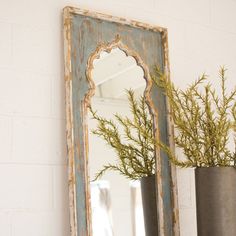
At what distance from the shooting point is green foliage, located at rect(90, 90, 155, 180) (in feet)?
5.82

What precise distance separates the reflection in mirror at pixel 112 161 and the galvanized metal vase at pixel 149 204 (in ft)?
0.07

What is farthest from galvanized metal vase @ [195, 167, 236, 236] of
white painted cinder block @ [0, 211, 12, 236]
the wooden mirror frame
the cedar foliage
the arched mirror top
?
white painted cinder block @ [0, 211, 12, 236]

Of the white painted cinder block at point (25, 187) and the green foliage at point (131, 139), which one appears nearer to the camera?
the white painted cinder block at point (25, 187)

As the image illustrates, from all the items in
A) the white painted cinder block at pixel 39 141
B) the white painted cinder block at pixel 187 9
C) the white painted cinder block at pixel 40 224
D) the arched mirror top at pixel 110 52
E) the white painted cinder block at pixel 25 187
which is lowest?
the white painted cinder block at pixel 40 224

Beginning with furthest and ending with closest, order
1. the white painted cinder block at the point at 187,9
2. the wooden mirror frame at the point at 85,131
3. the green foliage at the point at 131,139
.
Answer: the white painted cinder block at the point at 187,9
the green foliage at the point at 131,139
the wooden mirror frame at the point at 85,131

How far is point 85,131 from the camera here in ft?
5.66

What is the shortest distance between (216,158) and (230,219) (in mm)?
209

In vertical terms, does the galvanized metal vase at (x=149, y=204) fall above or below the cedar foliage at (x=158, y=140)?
below

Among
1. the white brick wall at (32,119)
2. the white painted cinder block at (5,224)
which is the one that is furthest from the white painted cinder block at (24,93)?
the white painted cinder block at (5,224)

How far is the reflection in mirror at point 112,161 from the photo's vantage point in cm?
172

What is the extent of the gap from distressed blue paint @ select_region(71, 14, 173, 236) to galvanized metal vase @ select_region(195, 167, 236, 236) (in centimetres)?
21

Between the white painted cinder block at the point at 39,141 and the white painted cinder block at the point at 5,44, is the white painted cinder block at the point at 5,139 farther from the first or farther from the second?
the white painted cinder block at the point at 5,44

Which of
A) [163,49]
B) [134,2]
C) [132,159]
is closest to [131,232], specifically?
[132,159]

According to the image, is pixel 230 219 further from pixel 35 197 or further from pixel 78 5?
pixel 78 5
